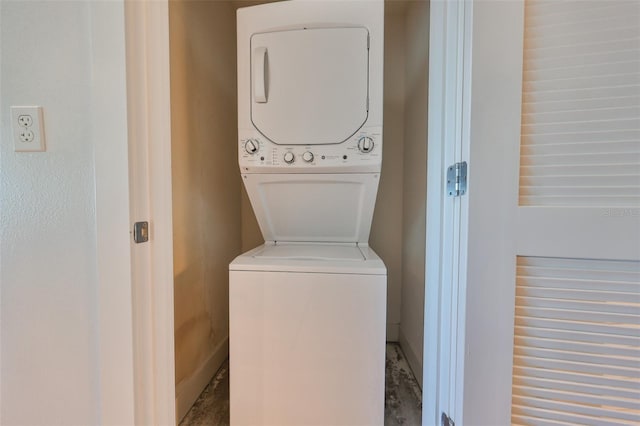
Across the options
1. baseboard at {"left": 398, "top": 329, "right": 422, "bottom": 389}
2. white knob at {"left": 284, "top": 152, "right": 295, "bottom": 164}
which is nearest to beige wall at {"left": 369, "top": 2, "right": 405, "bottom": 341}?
baseboard at {"left": 398, "top": 329, "right": 422, "bottom": 389}

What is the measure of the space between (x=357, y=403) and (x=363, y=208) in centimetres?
86

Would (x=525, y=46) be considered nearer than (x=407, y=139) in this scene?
Yes

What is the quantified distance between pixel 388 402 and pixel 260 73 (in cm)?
183

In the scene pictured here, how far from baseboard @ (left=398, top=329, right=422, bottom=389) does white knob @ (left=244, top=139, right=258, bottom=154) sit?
4.95 ft

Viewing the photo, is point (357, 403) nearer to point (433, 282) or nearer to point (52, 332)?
point (433, 282)

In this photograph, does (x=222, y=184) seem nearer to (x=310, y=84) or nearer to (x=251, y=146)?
(x=251, y=146)

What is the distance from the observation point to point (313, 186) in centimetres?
128

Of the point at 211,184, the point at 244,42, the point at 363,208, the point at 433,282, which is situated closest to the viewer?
the point at 433,282

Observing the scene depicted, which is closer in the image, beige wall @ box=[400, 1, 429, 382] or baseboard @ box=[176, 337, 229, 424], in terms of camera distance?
baseboard @ box=[176, 337, 229, 424]

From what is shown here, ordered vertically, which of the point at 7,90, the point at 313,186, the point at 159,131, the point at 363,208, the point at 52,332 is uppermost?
the point at 7,90

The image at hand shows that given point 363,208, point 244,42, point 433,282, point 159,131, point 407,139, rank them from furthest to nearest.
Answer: point 407,139
point 363,208
point 244,42
point 433,282
point 159,131

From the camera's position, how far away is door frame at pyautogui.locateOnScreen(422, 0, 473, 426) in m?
0.74

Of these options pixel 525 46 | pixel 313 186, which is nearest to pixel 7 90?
pixel 313 186

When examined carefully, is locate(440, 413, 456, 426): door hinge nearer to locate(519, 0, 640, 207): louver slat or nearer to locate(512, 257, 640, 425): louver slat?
locate(512, 257, 640, 425): louver slat
